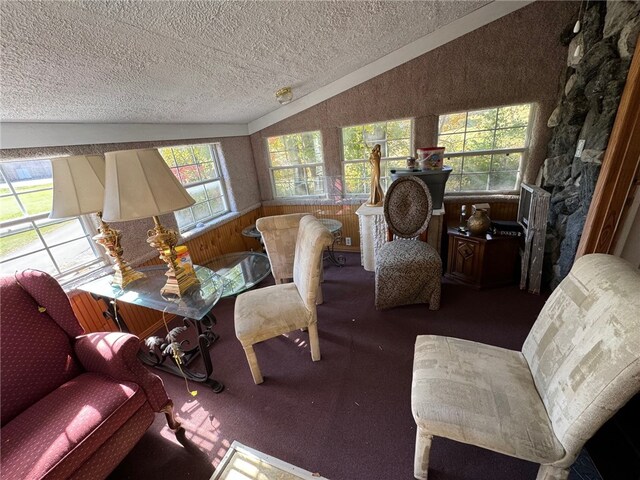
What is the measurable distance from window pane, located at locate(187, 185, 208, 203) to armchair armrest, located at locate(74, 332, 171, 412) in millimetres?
2024

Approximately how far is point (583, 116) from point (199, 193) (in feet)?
12.3

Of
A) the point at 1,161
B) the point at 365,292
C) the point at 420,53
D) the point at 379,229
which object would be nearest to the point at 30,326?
the point at 1,161

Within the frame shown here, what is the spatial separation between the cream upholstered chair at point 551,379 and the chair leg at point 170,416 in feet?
4.09

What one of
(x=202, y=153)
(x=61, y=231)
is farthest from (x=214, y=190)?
(x=61, y=231)

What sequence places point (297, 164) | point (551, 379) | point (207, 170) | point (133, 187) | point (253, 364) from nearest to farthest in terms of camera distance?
point (551, 379)
point (133, 187)
point (253, 364)
point (207, 170)
point (297, 164)

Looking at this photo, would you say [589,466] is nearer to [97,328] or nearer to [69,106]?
[97,328]

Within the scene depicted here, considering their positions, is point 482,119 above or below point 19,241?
above

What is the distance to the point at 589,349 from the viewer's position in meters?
0.81

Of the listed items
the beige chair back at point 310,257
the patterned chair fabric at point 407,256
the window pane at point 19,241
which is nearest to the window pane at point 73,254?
the window pane at point 19,241

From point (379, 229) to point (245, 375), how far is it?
5.68 ft

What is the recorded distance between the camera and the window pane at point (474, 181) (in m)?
2.81

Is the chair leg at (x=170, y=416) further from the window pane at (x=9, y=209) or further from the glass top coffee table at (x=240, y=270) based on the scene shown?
the window pane at (x=9, y=209)

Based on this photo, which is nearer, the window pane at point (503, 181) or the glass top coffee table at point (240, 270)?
the glass top coffee table at point (240, 270)

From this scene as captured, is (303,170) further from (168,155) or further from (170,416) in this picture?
(170,416)
